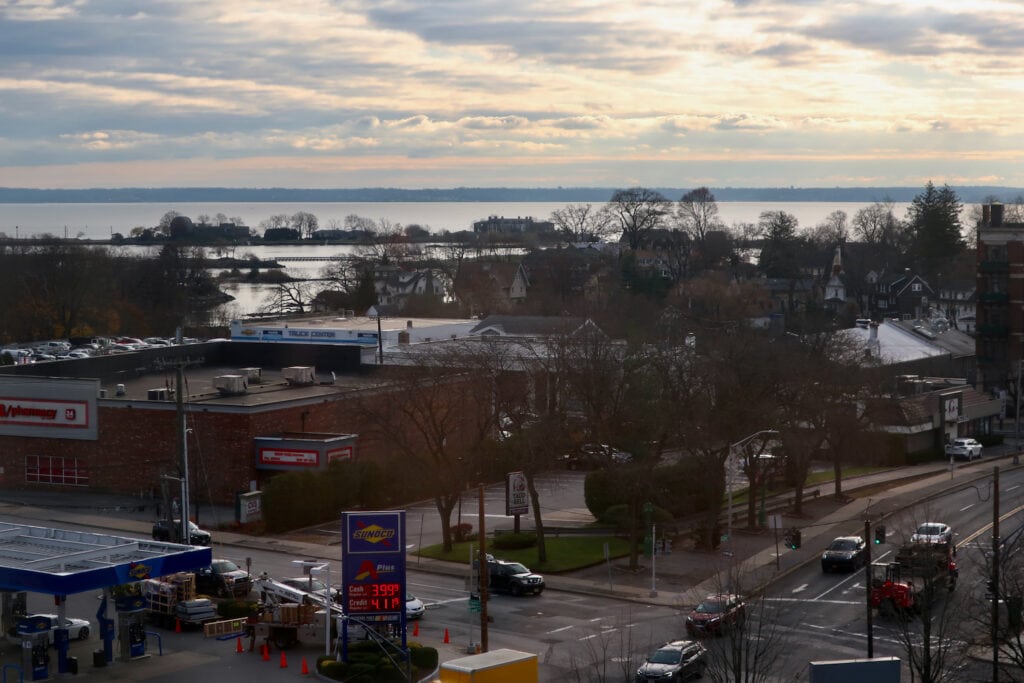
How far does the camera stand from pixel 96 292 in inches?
5197

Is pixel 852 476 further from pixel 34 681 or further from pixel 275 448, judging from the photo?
pixel 34 681

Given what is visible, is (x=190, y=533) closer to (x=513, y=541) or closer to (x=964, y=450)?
(x=513, y=541)

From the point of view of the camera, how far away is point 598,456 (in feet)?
171

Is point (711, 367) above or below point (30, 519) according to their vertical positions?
above

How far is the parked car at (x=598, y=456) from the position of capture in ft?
166

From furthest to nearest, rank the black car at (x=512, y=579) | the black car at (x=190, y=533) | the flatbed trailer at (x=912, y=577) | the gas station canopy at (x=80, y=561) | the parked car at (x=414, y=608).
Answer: the black car at (x=190, y=533)
the black car at (x=512, y=579)
the parked car at (x=414, y=608)
the flatbed trailer at (x=912, y=577)
the gas station canopy at (x=80, y=561)

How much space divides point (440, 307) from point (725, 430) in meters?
87.8

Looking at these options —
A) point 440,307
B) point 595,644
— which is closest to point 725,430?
point 595,644

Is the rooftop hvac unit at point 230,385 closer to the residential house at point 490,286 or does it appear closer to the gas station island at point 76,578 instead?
the gas station island at point 76,578

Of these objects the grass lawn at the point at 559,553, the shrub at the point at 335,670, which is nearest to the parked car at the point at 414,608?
the shrub at the point at 335,670

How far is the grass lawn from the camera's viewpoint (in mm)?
48469

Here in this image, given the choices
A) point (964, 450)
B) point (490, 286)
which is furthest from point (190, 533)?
point (490, 286)

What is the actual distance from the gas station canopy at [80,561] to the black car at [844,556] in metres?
22.8

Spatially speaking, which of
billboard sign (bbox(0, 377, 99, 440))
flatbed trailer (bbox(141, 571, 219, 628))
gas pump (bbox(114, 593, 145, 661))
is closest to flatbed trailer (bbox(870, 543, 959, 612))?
flatbed trailer (bbox(141, 571, 219, 628))
